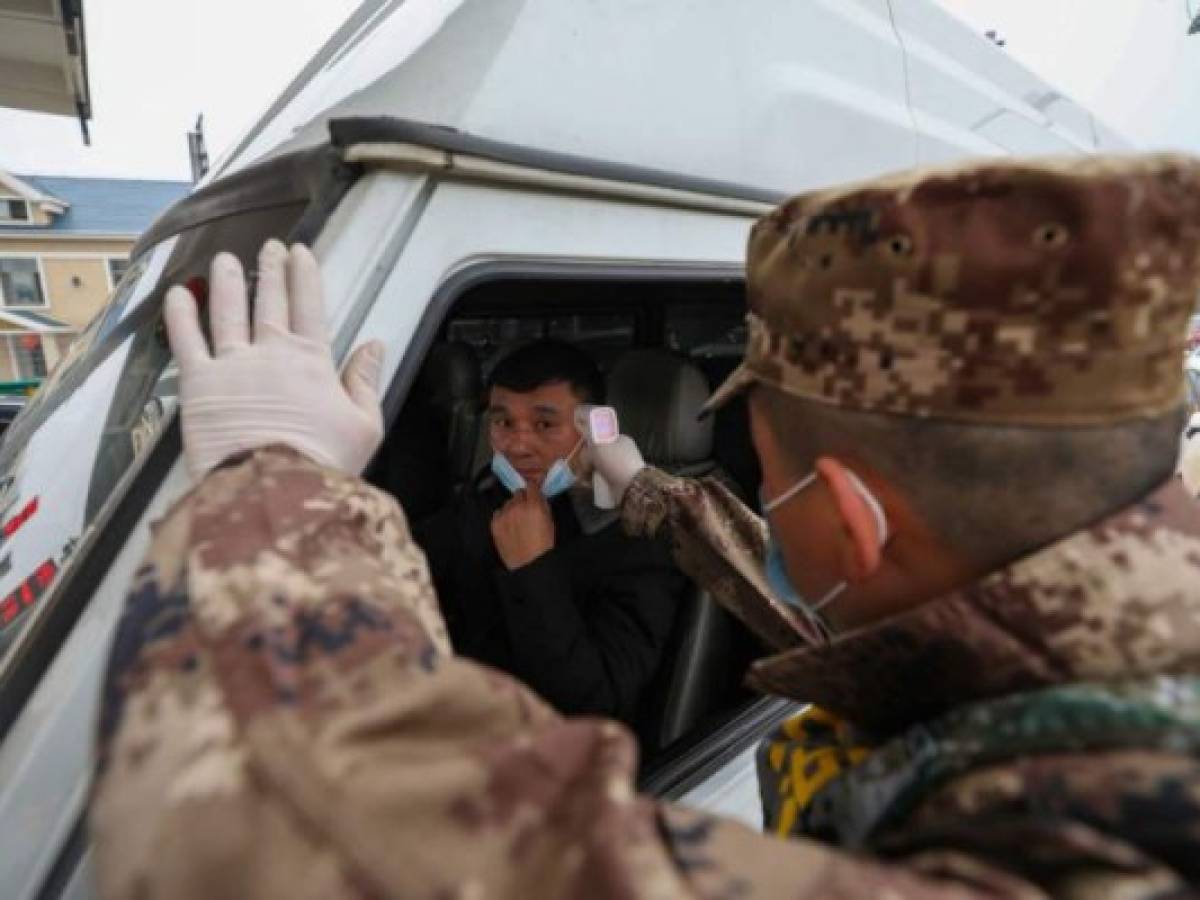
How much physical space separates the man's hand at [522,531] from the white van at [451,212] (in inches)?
20.3

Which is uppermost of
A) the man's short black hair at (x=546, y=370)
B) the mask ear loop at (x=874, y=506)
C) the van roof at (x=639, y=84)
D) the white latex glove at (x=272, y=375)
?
the van roof at (x=639, y=84)

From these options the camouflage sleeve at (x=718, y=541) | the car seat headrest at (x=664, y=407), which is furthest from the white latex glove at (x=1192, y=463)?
the camouflage sleeve at (x=718, y=541)

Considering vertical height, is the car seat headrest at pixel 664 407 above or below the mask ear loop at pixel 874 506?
below

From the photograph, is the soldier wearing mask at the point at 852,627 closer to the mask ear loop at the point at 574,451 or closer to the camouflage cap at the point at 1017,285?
the camouflage cap at the point at 1017,285

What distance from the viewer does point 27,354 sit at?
Result: 23.8 metres

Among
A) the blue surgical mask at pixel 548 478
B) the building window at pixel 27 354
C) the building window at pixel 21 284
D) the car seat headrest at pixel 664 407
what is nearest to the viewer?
the blue surgical mask at pixel 548 478

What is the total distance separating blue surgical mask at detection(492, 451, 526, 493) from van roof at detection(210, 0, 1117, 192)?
3.28ft

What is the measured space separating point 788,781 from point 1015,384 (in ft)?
1.76

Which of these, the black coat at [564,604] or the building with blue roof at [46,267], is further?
the building with blue roof at [46,267]

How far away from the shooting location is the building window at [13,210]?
23875 mm

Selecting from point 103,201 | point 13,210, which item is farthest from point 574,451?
point 103,201

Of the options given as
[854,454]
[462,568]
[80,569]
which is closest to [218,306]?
[80,569]

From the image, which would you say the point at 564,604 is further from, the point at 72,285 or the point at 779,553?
the point at 72,285

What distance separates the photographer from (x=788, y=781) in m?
0.92
